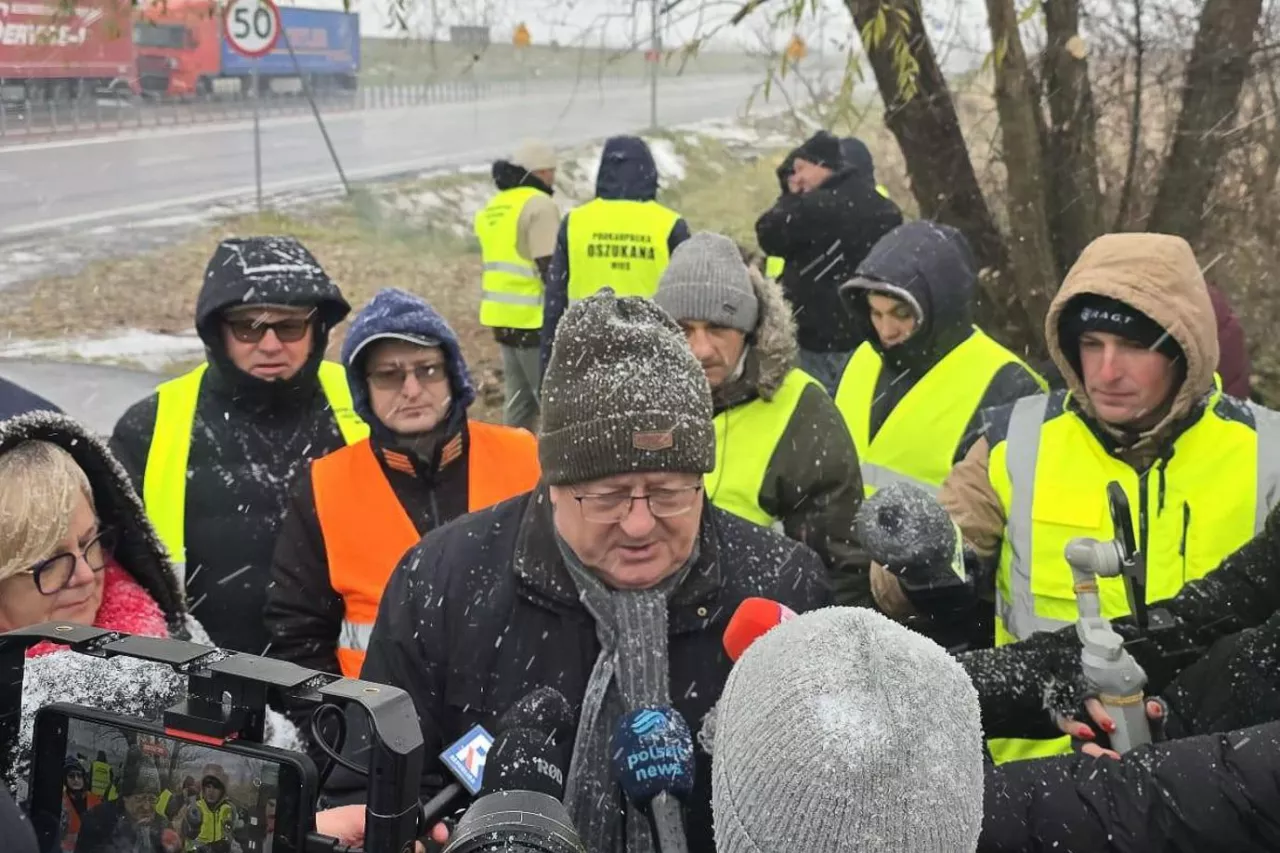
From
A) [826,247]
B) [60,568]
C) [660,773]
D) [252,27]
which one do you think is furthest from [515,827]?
[252,27]

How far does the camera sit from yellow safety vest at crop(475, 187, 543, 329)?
294 inches

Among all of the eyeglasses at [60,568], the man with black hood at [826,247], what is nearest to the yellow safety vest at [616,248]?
the man with black hood at [826,247]

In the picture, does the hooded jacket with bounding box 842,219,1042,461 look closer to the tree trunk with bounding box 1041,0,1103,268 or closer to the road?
the tree trunk with bounding box 1041,0,1103,268

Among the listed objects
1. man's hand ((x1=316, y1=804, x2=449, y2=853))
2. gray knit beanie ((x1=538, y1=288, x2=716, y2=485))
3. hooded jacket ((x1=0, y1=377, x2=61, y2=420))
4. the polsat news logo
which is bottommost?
man's hand ((x1=316, y1=804, x2=449, y2=853))

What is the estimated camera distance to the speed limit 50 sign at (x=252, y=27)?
844cm

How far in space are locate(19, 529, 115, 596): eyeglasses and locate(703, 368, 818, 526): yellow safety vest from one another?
1.53 metres

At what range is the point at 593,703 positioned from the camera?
6.07 ft

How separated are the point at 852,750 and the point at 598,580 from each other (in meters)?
0.88

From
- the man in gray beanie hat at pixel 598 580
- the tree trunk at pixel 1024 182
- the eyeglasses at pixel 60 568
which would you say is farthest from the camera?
the tree trunk at pixel 1024 182

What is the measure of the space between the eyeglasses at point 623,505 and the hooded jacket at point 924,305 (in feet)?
5.88

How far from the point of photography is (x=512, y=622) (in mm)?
1975

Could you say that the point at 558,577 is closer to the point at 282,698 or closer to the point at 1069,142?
the point at 282,698

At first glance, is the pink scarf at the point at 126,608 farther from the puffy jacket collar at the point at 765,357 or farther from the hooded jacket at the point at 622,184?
the hooded jacket at the point at 622,184

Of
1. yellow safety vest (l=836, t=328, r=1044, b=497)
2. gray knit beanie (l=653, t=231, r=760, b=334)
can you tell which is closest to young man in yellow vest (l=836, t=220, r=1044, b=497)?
yellow safety vest (l=836, t=328, r=1044, b=497)
